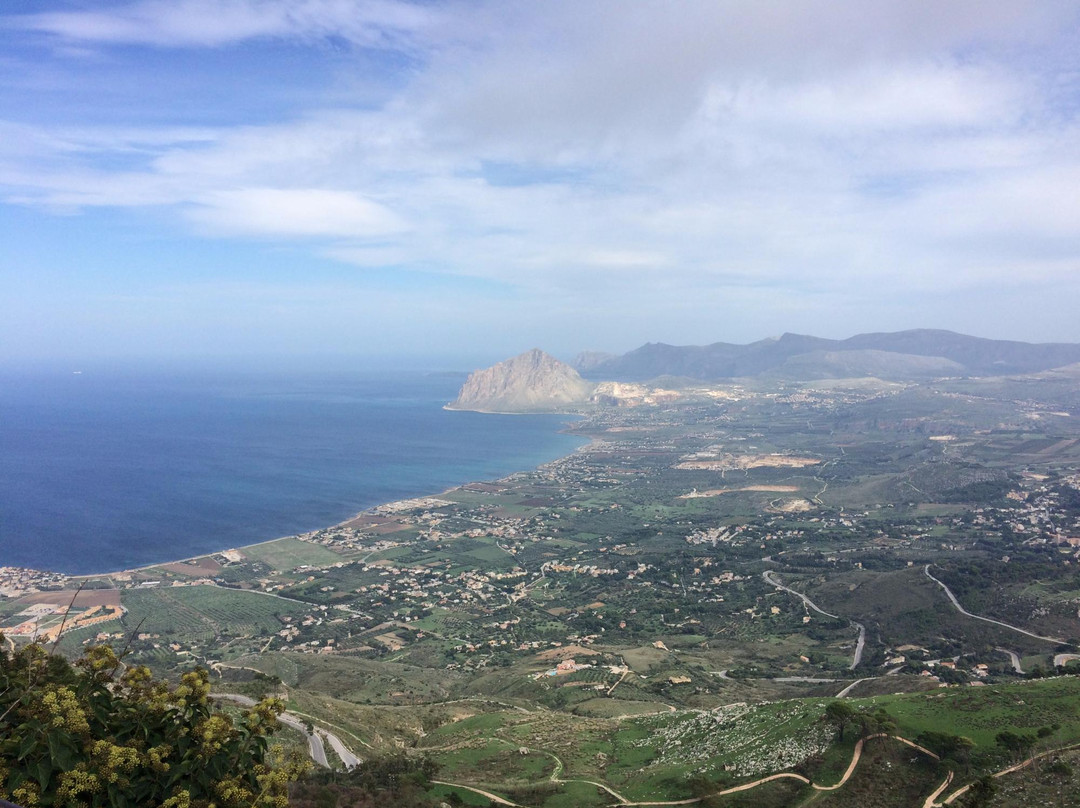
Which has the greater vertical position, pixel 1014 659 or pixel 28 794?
pixel 28 794

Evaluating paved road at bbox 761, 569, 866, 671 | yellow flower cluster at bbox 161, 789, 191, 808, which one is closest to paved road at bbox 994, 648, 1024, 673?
paved road at bbox 761, 569, 866, 671

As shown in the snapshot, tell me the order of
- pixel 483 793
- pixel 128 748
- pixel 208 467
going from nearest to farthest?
pixel 128 748 → pixel 483 793 → pixel 208 467


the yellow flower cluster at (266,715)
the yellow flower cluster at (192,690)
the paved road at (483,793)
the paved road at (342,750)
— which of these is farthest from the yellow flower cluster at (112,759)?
the paved road at (342,750)

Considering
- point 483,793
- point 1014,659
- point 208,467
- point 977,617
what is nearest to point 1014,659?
point 1014,659

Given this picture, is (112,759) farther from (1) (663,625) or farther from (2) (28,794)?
(1) (663,625)

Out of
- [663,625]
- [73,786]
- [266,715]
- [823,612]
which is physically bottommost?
[663,625]

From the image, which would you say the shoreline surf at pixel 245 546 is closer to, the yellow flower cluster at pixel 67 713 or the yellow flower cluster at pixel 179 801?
the yellow flower cluster at pixel 67 713

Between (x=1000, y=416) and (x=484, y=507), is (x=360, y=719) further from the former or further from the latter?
(x=1000, y=416)

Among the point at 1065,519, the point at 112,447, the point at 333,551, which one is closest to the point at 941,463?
the point at 1065,519
